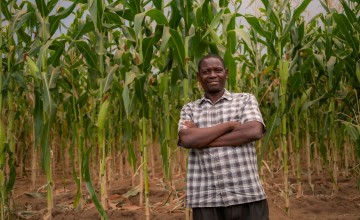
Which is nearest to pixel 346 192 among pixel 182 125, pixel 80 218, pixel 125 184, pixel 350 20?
pixel 350 20

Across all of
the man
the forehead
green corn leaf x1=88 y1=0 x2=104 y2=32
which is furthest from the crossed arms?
green corn leaf x1=88 y1=0 x2=104 y2=32

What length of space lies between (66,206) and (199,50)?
7.89ft

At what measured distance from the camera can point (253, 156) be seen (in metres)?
2.43

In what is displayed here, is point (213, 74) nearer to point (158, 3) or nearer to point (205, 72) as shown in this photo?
point (205, 72)

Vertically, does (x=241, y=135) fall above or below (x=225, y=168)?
above

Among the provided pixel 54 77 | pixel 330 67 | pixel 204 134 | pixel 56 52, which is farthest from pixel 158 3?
pixel 330 67

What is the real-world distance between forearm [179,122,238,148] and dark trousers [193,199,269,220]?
365 mm

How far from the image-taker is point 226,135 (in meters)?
2.32

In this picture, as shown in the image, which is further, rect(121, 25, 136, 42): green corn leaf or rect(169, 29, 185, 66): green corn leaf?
rect(121, 25, 136, 42): green corn leaf

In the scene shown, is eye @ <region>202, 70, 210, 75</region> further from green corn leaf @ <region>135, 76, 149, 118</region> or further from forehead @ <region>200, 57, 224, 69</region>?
green corn leaf @ <region>135, 76, 149, 118</region>

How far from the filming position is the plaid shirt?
230 cm

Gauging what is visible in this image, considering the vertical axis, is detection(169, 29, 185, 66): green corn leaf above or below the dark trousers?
above

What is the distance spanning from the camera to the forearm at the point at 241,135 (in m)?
2.29

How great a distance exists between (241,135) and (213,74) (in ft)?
1.33
